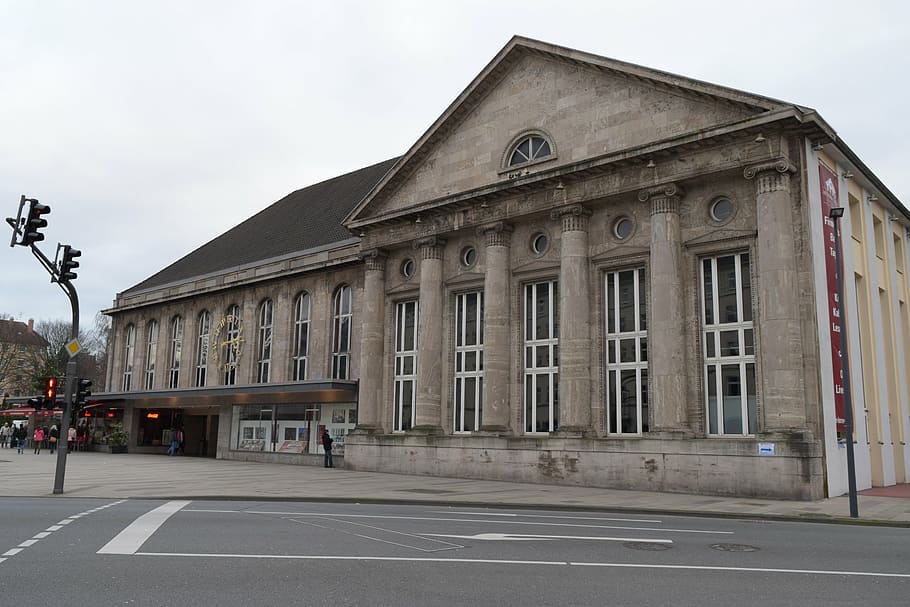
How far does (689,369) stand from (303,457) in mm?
19948

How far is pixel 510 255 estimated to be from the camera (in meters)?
30.1

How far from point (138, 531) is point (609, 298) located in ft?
62.1

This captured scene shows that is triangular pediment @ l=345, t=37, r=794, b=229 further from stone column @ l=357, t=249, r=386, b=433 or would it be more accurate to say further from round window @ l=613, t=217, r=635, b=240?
round window @ l=613, t=217, r=635, b=240

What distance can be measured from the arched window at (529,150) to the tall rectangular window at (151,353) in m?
30.5

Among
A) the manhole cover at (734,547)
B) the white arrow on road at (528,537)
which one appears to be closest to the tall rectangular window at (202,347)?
the white arrow on road at (528,537)

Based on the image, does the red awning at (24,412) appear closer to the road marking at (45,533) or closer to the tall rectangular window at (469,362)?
the tall rectangular window at (469,362)

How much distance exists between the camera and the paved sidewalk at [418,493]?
18.1 m

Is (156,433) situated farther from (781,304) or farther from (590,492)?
(781,304)

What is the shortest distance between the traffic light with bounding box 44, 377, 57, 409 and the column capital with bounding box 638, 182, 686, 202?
18.6 meters

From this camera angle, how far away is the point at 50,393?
20828 mm

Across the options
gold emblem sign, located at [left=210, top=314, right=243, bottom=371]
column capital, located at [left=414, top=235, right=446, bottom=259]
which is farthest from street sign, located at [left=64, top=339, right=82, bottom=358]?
gold emblem sign, located at [left=210, top=314, right=243, bottom=371]

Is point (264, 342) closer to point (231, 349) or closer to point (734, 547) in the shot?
point (231, 349)

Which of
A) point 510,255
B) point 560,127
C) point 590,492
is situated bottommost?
point 590,492

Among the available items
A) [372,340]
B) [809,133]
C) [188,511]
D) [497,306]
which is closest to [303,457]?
[372,340]
